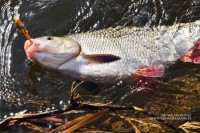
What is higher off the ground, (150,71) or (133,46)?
(133,46)

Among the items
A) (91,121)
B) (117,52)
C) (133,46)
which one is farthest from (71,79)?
(91,121)

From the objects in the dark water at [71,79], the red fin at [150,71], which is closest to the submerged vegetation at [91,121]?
the dark water at [71,79]

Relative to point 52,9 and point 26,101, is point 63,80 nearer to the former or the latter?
point 26,101

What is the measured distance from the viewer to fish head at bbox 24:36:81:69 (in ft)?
14.4

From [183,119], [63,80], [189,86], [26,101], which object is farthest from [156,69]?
[26,101]

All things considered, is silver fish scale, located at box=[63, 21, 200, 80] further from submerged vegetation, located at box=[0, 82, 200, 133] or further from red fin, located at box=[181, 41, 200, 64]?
submerged vegetation, located at box=[0, 82, 200, 133]

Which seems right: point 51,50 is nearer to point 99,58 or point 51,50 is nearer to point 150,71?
point 99,58

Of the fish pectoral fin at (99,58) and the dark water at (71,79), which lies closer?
the dark water at (71,79)

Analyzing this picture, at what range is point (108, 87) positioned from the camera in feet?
14.8

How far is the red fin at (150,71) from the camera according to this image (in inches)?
175

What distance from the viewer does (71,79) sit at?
4598 millimetres

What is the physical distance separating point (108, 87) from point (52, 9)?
1.80m

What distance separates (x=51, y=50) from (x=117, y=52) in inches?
29.4

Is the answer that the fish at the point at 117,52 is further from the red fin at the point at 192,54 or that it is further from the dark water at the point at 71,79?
the dark water at the point at 71,79
